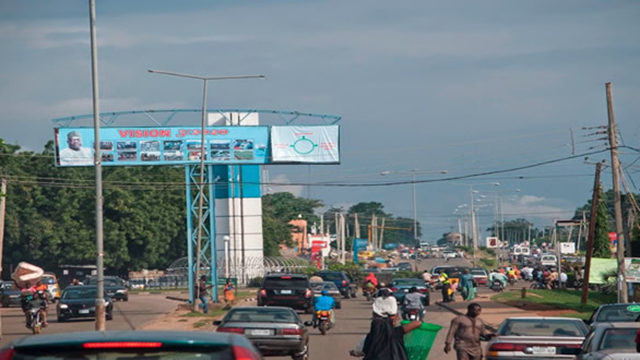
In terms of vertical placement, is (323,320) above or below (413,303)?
below

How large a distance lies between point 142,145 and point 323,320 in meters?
35.2

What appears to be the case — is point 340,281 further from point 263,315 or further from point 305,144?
point 263,315

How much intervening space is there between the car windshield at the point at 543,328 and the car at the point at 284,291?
24.5 m

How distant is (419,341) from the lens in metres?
16.2

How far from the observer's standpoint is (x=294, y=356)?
23562 mm

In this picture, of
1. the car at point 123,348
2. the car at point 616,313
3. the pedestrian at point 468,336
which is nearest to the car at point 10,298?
the car at point 616,313

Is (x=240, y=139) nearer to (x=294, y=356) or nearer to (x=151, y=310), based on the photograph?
(x=151, y=310)

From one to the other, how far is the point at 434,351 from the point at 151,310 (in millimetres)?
26838

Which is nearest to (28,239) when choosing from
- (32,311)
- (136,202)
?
(136,202)

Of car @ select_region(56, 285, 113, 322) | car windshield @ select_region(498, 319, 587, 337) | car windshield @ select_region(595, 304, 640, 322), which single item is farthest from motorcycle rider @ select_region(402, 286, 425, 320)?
car @ select_region(56, 285, 113, 322)

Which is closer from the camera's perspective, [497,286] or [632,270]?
[632,270]

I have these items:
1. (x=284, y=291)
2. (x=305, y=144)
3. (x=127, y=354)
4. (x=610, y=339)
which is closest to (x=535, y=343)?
(x=610, y=339)

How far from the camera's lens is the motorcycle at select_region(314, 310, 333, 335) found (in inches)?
1275

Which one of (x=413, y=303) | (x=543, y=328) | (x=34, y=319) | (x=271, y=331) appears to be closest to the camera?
(x=543, y=328)
